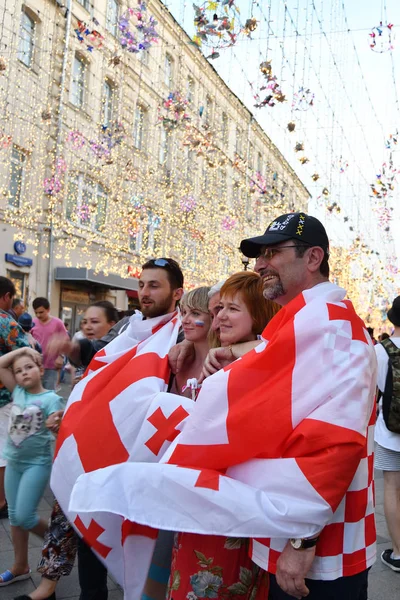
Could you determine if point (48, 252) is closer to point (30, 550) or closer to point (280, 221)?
point (30, 550)

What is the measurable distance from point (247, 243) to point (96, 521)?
116 cm

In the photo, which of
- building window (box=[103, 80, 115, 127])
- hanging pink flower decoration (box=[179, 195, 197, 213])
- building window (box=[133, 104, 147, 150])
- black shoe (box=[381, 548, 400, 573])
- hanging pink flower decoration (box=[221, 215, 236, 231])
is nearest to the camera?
black shoe (box=[381, 548, 400, 573])

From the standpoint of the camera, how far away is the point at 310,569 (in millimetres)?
1564

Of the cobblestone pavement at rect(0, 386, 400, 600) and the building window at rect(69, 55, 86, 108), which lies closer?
the cobblestone pavement at rect(0, 386, 400, 600)

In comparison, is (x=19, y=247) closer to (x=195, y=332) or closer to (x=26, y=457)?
(x=26, y=457)

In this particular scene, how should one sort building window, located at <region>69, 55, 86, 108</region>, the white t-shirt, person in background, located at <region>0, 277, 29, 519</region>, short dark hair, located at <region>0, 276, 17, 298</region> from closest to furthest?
the white t-shirt < person in background, located at <region>0, 277, 29, 519</region> < short dark hair, located at <region>0, 276, 17, 298</region> < building window, located at <region>69, 55, 86, 108</region>

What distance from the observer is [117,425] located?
2262mm

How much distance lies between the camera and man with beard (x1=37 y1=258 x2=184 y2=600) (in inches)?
104

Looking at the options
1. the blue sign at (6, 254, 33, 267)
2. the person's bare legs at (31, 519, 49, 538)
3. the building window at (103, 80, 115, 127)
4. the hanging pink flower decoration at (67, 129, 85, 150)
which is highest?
the building window at (103, 80, 115, 127)

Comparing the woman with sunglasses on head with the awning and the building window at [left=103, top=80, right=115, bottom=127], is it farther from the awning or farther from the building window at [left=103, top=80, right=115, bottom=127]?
the building window at [left=103, top=80, right=115, bottom=127]

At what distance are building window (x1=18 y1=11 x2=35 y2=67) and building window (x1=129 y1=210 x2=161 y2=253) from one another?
17.1 feet

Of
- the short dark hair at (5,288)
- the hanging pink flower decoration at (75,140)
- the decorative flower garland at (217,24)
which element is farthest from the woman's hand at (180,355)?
the hanging pink flower decoration at (75,140)

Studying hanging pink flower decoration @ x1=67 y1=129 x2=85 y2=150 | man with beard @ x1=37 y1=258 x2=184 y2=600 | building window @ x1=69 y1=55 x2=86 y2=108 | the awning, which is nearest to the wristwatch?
man with beard @ x1=37 y1=258 x2=184 y2=600

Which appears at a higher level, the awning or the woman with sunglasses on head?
the awning
